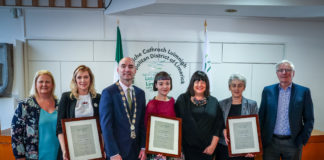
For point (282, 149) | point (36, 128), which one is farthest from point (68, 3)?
point (282, 149)

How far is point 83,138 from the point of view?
6.36ft

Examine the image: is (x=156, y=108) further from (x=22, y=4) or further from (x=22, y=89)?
(x=22, y=4)

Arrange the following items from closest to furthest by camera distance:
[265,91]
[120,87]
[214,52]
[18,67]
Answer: [120,87]
[265,91]
[18,67]
[214,52]

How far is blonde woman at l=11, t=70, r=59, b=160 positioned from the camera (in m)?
1.96

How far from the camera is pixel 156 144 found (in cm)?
199

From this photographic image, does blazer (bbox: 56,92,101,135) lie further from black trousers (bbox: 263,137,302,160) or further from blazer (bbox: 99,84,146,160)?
black trousers (bbox: 263,137,302,160)

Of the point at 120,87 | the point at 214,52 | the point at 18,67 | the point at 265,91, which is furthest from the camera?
the point at 214,52

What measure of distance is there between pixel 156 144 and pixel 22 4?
3656mm

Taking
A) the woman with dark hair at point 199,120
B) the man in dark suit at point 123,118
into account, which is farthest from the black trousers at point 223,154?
the man in dark suit at point 123,118

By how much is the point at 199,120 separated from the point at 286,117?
47.5 inches

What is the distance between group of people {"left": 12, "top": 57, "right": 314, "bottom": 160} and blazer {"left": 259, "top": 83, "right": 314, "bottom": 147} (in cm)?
1

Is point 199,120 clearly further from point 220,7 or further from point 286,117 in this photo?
point 220,7

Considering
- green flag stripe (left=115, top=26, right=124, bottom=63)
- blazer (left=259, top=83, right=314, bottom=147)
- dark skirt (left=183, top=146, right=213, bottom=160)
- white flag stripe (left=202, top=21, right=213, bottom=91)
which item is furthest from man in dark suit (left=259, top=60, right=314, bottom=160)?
green flag stripe (left=115, top=26, right=124, bottom=63)

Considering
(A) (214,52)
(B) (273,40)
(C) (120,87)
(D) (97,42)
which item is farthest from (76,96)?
(B) (273,40)
